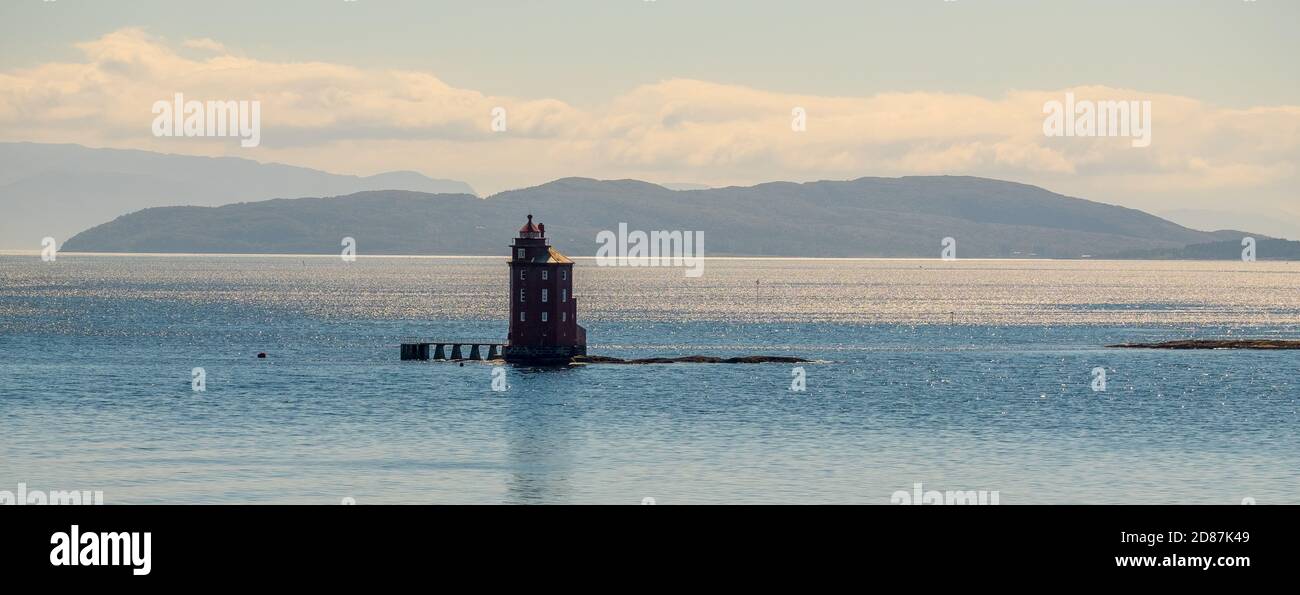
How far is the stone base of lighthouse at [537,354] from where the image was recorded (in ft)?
321

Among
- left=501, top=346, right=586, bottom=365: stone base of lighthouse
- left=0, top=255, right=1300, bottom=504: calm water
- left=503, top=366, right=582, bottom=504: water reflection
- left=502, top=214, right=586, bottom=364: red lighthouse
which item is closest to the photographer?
left=503, top=366, right=582, bottom=504: water reflection

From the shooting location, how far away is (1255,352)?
126m

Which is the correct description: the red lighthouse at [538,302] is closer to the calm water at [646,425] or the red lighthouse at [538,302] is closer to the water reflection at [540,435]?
the water reflection at [540,435]

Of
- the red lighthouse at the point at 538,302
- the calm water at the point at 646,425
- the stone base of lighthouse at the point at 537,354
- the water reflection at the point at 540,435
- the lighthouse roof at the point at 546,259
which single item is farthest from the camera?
the stone base of lighthouse at the point at 537,354

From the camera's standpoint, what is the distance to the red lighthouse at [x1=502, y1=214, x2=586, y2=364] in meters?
96.9

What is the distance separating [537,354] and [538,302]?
344 cm
